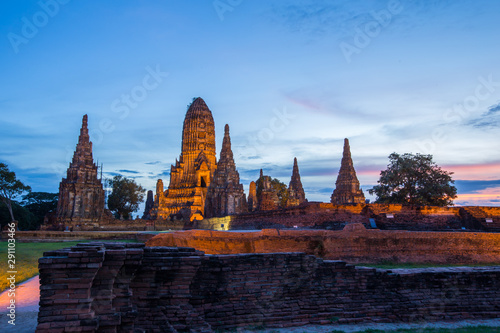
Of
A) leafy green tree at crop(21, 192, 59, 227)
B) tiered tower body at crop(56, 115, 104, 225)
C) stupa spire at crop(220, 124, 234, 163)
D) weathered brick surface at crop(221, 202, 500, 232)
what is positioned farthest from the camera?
leafy green tree at crop(21, 192, 59, 227)

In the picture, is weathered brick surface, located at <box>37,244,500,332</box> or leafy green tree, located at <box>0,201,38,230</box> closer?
weathered brick surface, located at <box>37,244,500,332</box>

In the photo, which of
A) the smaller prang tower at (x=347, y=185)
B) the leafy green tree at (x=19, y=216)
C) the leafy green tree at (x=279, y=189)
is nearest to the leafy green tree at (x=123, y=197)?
the leafy green tree at (x=19, y=216)

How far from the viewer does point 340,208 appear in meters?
19.8

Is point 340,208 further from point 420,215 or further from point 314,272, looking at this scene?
point 314,272

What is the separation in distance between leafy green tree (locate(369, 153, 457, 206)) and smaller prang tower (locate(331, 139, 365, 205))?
22162mm

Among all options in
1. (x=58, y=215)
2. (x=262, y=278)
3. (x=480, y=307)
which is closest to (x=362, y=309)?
(x=262, y=278)

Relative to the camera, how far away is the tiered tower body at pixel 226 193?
43594mm

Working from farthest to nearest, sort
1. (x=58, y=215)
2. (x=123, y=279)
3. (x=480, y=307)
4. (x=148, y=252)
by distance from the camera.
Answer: (x=58, y=215)
(x=480, y=307)
(x=148, y=252)
(x=123, y=279)

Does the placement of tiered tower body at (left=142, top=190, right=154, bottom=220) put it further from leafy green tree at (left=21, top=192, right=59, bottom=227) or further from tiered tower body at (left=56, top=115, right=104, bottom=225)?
tiered tower body at (left=56, top=115, right=104, bottom=225)

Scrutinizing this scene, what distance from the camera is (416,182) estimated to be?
31844 mm

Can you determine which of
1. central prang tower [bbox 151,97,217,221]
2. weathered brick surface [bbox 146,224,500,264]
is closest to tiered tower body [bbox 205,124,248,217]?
central prang tower [bbox 151,97,217,221]

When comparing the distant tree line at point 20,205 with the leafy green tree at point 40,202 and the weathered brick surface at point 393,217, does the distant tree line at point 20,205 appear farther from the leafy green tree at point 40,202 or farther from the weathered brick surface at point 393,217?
the weathered brick surface at point 393,217

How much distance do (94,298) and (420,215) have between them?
18.4m

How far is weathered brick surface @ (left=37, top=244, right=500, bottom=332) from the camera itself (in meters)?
5.35
